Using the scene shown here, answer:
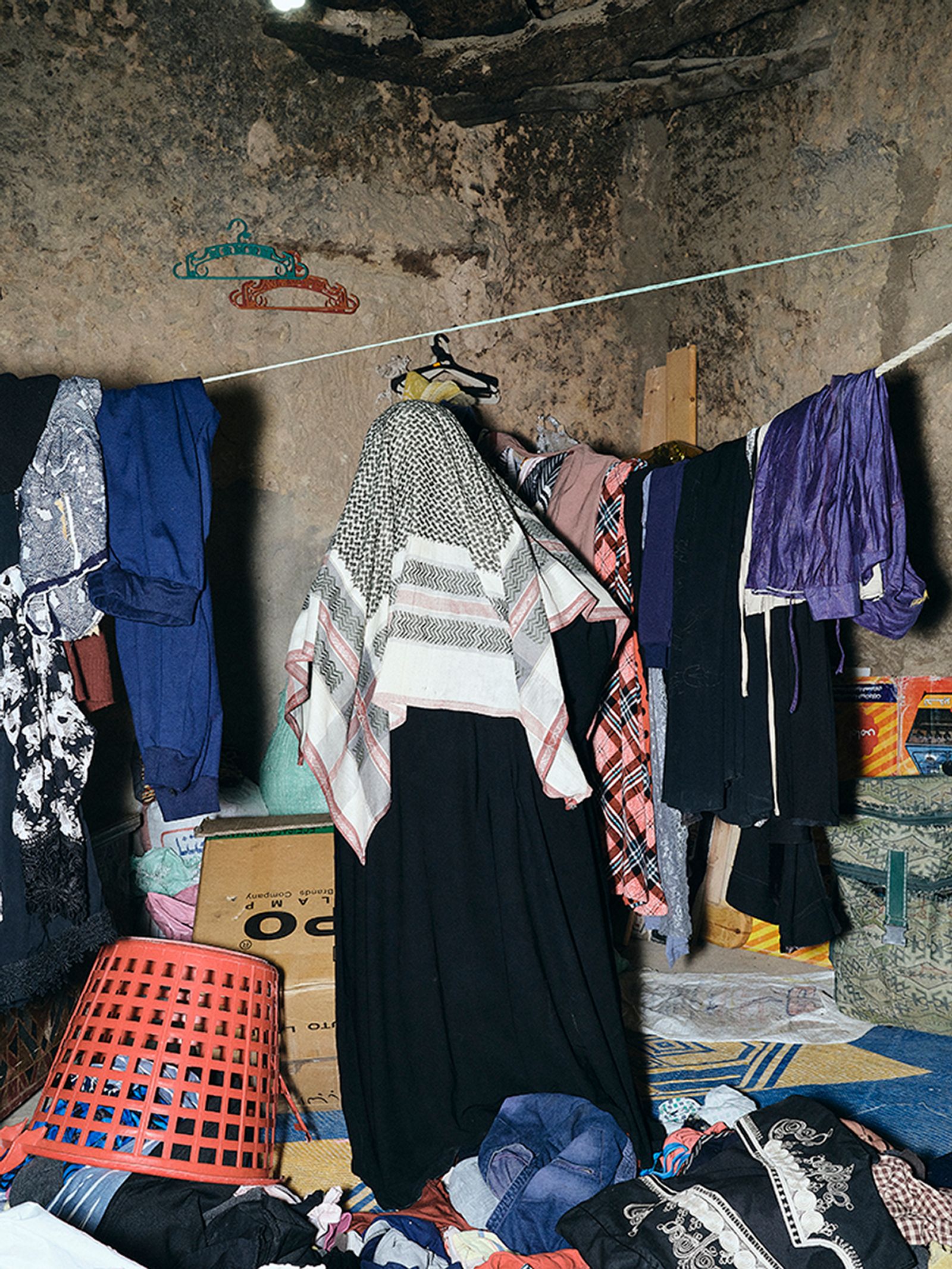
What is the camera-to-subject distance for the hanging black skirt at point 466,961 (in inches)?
82.7

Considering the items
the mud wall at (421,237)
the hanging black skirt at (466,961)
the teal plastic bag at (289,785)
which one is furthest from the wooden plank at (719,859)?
the hanging black skirt at (466,961)

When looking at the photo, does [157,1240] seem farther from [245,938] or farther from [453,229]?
[453,229]

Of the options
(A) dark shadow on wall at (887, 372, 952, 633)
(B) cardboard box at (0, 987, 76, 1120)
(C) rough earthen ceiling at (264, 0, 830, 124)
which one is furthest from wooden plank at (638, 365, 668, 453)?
(B) cardboard box at (0, 987, 76, 1120)

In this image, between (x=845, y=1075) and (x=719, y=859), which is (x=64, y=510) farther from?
(x=719, y=859)

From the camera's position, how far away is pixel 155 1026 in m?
2.10

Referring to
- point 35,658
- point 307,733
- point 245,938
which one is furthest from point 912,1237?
point 35,658

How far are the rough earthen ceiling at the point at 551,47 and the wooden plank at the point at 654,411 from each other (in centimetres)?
102

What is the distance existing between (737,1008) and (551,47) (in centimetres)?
330

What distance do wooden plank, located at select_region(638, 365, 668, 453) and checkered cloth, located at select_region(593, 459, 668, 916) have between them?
72.8 inches

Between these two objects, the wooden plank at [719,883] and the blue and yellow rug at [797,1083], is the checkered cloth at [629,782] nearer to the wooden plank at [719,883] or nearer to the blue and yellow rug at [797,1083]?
the blue and yellow rug at [797,1083]

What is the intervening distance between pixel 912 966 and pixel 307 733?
6.73 feet

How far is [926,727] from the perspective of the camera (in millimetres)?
3434

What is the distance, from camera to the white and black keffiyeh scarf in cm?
206

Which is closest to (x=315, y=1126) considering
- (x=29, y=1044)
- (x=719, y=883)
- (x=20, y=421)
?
(x=29, y=1044)
